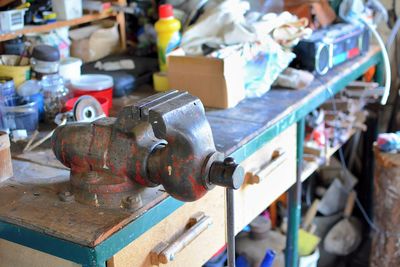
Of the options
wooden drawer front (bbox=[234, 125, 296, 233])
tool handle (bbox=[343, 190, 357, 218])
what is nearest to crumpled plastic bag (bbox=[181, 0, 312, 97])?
wooden drawer front (bbox=[234, 125, 296, 233])

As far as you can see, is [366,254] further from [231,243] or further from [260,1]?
[231,243]

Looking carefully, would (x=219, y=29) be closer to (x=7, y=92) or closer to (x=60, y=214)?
(x=7, y=92)

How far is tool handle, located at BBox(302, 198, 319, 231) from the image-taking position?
7.63ft

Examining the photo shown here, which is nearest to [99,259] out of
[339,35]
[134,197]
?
[134,197]

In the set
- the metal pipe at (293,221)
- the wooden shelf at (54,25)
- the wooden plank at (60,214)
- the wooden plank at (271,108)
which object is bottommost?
the metal pipe at (293,221)

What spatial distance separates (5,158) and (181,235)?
1.32ft

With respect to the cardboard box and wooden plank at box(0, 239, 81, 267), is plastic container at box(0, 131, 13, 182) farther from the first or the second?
the cardboard box

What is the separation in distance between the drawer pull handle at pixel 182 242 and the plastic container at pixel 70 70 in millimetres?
630

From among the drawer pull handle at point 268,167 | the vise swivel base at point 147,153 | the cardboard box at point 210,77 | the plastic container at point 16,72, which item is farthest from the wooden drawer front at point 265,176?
the plastic container at point 16,72

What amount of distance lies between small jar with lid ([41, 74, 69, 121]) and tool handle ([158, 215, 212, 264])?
54 centimetres

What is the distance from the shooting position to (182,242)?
1200 mm

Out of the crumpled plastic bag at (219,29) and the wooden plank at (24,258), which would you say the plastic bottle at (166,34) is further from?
the wooden plank at (24,258)

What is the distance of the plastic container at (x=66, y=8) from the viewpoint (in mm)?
1802

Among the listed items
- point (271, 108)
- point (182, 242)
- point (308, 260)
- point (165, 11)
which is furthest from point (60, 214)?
point (308, 260)
